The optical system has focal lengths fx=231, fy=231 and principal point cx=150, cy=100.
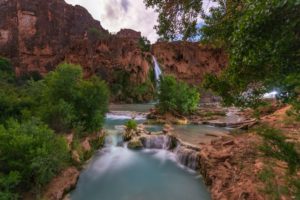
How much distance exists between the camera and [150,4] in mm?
6043

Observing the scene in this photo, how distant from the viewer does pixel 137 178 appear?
11.6 m

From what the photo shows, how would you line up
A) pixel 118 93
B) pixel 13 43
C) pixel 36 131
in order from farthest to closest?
Result: pixel 13 43
pixel 118 93
pixel 36 131

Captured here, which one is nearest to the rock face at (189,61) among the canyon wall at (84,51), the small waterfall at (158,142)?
the canyon wall at (84,51)

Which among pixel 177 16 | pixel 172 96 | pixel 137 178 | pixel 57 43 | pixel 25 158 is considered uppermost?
pixel 57 43

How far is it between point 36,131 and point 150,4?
6510mm

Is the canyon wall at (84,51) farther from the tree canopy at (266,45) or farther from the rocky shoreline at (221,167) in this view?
the tree canopy at (266,45)

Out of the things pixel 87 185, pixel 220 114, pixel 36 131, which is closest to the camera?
pixel 36 131

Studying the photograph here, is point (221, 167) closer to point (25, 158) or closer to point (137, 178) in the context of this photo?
point (137, 178)

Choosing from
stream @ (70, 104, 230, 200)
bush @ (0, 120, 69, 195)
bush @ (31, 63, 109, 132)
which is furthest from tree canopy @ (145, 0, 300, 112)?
bush @ (31, 63, 109, 132)

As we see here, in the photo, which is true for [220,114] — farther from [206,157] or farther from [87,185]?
[87,185]

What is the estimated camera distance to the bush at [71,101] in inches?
497

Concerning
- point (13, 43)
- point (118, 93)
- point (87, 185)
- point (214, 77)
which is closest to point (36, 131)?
point (87, 185)

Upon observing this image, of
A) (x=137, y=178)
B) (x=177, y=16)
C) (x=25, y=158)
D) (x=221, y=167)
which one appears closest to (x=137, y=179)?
(x=137, y=178)

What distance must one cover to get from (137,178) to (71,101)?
20.0 feet
